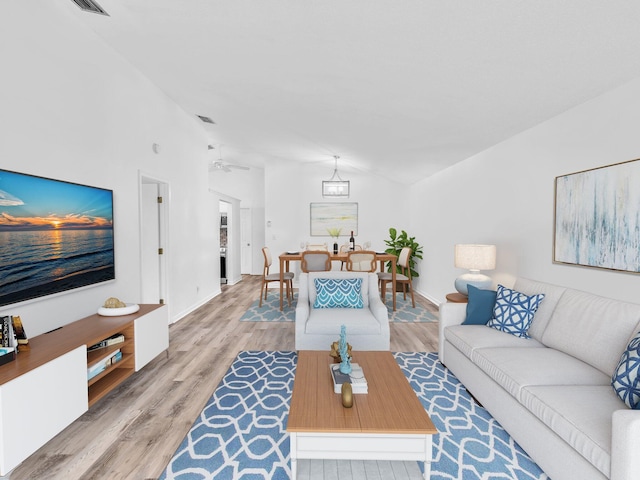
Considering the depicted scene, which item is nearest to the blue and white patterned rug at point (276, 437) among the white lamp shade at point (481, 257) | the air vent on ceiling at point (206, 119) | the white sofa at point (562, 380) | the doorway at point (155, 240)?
the white sofa at point (562, 380)

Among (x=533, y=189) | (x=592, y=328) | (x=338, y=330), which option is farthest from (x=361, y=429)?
(x=533, y=189)

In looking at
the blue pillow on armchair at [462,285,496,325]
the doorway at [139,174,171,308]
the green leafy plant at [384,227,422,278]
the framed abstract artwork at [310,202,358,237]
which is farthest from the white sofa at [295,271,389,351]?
the framed abstract artwork at [310,202,358,237]

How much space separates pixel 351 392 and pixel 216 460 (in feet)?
2.86

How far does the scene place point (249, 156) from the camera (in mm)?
7641

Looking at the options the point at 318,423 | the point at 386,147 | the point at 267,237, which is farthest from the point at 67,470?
the point at 267,237

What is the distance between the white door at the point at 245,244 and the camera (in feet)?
29.8

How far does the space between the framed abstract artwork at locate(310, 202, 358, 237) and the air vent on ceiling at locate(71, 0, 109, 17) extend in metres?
5.47

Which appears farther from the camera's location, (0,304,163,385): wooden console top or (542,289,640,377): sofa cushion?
(542,289,640,377): sofa cushion

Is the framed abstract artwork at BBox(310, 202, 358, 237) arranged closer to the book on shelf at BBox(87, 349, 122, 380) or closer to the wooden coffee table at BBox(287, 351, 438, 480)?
the book on shelf at BBox(87, 349, 122, 380)

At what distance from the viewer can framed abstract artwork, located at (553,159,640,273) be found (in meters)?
2.27

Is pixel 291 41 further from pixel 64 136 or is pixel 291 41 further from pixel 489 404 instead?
pixel 489 404

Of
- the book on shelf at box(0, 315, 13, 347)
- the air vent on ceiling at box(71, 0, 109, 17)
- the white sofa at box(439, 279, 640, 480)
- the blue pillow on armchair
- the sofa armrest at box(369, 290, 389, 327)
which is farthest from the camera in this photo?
the sofa armrest at box(369, 290, 389, 327)

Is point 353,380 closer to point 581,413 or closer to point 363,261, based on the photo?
point 581,413

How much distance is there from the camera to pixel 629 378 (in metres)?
1.67
